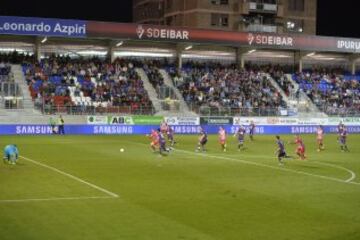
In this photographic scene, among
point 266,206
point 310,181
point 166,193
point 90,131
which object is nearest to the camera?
point 266,206

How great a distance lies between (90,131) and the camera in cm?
5347

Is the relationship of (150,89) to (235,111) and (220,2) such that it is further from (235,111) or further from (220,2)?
(220,2)

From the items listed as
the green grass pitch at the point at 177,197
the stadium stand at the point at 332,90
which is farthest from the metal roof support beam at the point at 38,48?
the stadium stand at the point at 332,90

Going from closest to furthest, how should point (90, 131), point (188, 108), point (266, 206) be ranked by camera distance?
point (266, 206), point (90, 131), point (188, 108)

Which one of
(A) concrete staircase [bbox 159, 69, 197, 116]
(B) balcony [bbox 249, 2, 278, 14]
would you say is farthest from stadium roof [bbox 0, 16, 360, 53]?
(B) balcony [bbox 249, 2, 278, 14]

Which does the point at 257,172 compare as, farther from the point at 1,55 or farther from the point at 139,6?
the point at 139,6

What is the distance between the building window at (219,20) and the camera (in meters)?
86.4

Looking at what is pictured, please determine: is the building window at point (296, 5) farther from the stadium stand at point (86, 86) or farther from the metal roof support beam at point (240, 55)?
the stadium stand at point (86, 86)

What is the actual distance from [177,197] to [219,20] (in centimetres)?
6950

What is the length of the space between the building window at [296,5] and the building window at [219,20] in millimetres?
12012

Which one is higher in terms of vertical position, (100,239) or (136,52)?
(136,52)

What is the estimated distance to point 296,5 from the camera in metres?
93.2

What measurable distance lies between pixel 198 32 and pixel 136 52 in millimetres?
8172

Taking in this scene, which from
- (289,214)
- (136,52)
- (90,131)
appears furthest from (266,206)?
(136,52)
